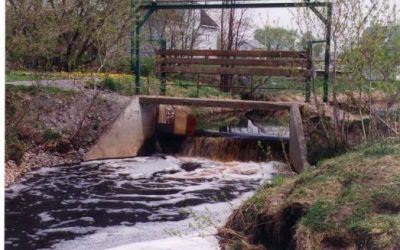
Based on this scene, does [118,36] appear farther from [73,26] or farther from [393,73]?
[393,73]

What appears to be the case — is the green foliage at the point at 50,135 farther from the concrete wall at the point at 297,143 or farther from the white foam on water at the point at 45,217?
the concrete wall at the point at 297,143

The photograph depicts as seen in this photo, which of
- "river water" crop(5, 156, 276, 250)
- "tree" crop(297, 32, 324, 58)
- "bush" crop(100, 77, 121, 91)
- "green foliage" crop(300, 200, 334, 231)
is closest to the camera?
"green foliage" crop(300, 200, 334, 231)

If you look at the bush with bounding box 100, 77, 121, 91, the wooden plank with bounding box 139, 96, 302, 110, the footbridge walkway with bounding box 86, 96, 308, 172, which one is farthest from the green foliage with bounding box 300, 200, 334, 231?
the bush with bounding box 100, 77, 121, 91

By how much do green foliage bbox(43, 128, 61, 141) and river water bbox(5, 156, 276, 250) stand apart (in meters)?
0.89

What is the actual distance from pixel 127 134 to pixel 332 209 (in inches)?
386

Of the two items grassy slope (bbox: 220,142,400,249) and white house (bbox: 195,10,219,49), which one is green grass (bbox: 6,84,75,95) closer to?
grassy slope (bbox: 220,142,400,249)

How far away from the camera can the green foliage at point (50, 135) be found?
13.2m

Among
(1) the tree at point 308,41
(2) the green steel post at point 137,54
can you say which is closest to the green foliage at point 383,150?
(1) the tree at point 308,41

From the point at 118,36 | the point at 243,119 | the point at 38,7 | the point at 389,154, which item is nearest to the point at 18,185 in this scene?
the point at 38,7

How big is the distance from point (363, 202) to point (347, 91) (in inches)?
194

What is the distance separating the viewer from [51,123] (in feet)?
44.8

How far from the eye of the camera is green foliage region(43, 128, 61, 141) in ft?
43.2

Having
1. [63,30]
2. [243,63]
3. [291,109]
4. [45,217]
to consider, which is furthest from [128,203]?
[243,63]

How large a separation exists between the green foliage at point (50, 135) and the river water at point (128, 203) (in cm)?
89
